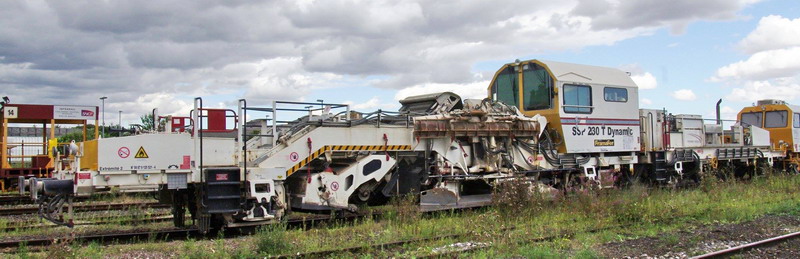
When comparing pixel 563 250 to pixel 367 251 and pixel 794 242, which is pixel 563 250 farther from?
pixel 794 242

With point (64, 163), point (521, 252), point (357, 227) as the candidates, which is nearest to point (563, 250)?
point (521, 252)

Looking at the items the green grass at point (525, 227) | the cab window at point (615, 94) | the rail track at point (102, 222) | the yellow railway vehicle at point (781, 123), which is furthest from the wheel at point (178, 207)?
the yellow railway vehicle at point (781, 123)

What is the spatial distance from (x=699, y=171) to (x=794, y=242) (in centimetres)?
897

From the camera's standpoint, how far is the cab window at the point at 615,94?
15.1 metres

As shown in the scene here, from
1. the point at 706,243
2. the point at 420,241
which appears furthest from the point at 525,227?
the point at 706,243

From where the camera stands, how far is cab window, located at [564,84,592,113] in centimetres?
1418

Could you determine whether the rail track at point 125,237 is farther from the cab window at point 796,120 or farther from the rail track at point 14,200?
the cab window at point 796,120

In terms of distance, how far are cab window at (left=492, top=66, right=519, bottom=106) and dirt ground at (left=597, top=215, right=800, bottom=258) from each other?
5.84 meters

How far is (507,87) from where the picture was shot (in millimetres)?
15383

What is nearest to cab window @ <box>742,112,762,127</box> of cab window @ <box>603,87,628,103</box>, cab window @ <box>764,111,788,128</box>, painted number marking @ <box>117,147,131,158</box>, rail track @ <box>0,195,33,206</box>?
cab window @ <box>764,111,788,128</box>

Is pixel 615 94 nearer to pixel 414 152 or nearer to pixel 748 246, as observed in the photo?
pixel 414 152

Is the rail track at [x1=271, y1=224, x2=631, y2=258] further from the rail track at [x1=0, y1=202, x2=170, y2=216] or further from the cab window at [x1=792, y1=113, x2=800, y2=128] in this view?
the cab window at [x1=792, y1=113, x2=800, y2=128]

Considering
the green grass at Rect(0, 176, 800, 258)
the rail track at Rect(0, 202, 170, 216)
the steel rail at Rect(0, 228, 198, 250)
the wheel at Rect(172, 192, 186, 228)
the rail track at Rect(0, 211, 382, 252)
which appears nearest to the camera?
the green grass at Rect(0, 176, 800, 258)

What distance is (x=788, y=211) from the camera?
1220 centimetres
